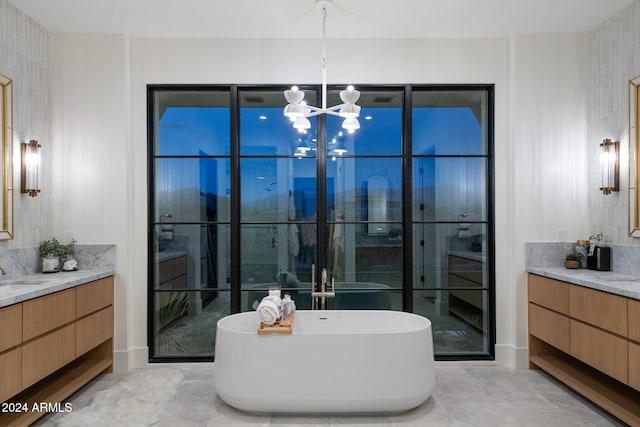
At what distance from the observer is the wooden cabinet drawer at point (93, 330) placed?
2951 mm

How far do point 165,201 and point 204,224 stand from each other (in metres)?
0.42

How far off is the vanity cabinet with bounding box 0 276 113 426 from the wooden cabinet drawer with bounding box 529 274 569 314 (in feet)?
11.9

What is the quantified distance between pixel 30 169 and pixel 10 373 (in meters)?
1.62

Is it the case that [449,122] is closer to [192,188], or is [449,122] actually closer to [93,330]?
[192,188]

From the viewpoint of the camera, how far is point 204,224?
11.9 feet

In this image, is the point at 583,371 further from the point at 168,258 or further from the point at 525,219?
the point at 168,258

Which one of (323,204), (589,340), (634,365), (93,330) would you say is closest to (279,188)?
(323,204)

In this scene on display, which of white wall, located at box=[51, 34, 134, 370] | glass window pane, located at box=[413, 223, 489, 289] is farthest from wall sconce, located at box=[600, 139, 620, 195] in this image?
white wall, located at box=[51, 34, 134, 370]

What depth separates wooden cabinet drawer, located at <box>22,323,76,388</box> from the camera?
93.2 inches

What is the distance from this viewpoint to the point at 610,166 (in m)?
3.14

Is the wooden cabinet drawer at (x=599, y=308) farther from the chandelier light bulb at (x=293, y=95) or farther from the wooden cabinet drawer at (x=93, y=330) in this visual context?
the wooden cabinet drawer at (x=93, y=330)

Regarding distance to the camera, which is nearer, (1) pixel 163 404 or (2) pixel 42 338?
(2) pixel 42 338

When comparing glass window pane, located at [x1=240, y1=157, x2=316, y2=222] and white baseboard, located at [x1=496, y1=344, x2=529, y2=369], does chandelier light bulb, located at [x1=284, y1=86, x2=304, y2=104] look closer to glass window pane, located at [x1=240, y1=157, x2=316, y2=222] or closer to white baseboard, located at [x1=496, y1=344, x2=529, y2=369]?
glass window pane, located at [x1=240, y1=157, x2=316, y2=222]

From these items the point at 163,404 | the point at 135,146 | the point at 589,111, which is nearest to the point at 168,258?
the point at 135,146
